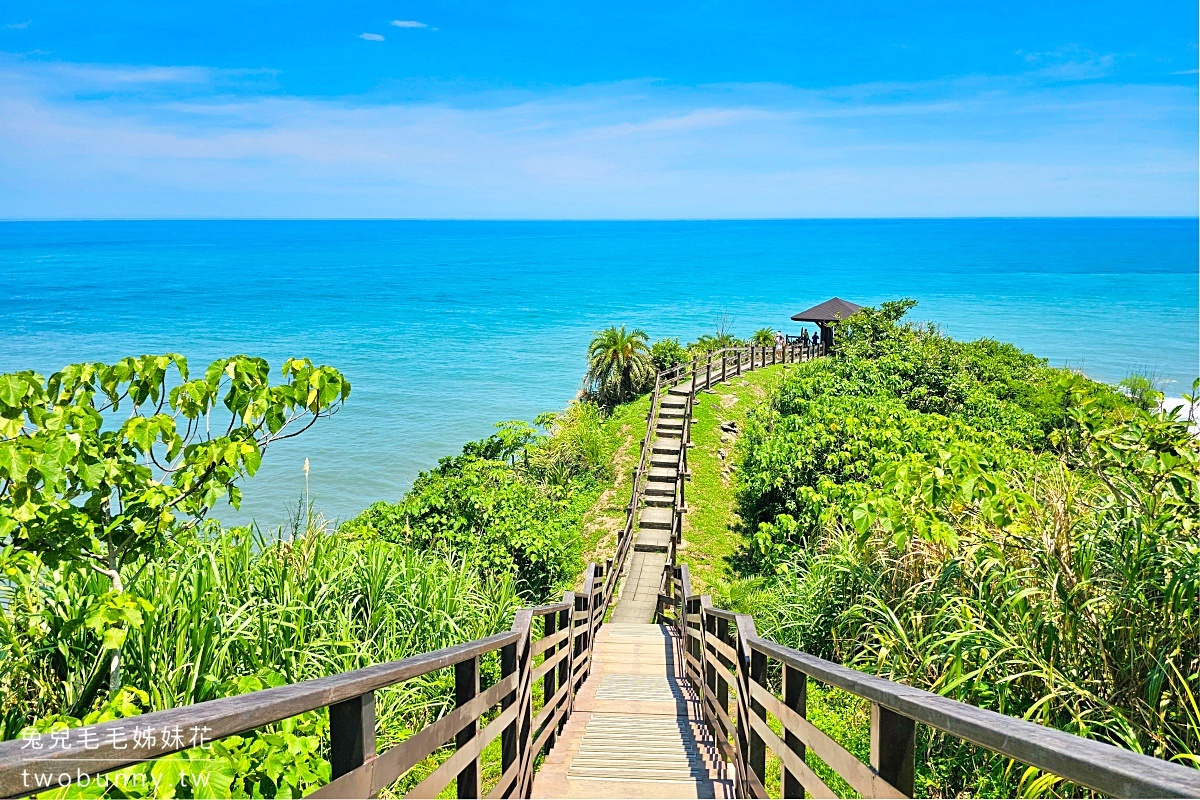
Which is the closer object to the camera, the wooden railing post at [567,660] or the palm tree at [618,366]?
the wooden railing post at [567,660]

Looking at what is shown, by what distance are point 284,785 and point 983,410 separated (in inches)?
638

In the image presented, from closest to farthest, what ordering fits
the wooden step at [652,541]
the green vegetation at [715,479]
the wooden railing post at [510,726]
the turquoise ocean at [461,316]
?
the wooden railing post at [510,726] → the green vegetation at [715,479] → the wooden step at [652,541] → the turquoise ocean at [461,316]

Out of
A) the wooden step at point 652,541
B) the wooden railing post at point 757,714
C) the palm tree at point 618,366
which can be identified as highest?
the palm tree at point 618,366

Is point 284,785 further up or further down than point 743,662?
further down

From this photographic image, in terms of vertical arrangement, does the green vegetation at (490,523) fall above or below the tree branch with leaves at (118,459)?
below

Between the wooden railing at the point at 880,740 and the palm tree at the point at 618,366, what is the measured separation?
2188 centimetres

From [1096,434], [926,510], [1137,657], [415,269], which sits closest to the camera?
[1137,657]

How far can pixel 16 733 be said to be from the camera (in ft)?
13.6

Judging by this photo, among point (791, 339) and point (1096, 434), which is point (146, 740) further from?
point (791, 339)

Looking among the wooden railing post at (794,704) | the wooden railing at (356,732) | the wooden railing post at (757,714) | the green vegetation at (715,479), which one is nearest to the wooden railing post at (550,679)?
the wooden railing at (356,732)

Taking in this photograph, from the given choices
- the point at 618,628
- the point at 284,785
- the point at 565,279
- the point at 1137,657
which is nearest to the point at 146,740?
the point at 284,785

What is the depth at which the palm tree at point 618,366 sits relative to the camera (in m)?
27.1

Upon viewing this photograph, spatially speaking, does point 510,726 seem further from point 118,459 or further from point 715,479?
point 715,479

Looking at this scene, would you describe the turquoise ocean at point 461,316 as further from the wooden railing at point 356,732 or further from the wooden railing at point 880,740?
the wooden railing at point 880,740
